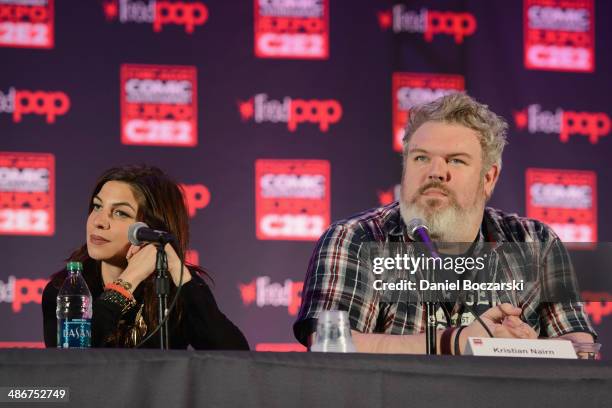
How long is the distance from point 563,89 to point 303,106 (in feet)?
4.20

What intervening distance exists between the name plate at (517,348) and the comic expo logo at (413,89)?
8.84 feet

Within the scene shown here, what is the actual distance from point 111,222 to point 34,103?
1436mm

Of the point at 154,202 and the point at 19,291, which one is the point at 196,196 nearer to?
the point at 19,291

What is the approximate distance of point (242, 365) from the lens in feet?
5.15

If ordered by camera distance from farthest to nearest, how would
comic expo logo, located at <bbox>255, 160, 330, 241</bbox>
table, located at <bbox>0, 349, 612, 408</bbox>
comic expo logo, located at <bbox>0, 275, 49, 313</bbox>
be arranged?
1. comic expo logo, located at <bbox>255, 160, 330, 241</bbox>
2. comic expo logo, located at <bbox>0, 275, 49, 313</bbox>
3. table, located at <bbox>0, 349, 612, 408</bbox>

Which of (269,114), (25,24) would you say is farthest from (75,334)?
(25,24)

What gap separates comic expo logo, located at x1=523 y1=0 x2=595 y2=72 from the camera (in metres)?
4.57

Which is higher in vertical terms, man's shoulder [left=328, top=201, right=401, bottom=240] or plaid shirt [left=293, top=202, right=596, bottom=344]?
man's shoulder [left=328, top=201, right=401, bottom=240]

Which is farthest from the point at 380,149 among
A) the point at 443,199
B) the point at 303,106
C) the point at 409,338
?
the point at 409,338

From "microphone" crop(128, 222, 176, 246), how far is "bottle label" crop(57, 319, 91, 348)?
344 millimetres

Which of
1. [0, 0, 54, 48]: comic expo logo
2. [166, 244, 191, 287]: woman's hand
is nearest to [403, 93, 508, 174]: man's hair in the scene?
[166, 244, 191, 287]: woman's hand

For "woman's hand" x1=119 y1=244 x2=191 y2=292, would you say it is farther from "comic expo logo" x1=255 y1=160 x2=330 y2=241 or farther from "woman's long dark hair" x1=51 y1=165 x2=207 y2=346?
"comic expo logo" x1=255 y1=160 x2=330 y2=241

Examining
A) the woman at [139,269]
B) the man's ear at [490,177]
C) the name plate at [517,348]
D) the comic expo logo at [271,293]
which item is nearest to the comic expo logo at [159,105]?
the comic expo logo at [271,293]

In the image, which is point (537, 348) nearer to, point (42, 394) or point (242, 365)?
point (242, 365)
